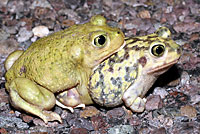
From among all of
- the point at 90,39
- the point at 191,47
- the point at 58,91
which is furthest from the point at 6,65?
the point at 191,47

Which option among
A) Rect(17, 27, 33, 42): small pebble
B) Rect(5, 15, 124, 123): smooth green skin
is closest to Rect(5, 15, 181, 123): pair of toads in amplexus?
Rect(5, 15, 124, 123): smooth green skin

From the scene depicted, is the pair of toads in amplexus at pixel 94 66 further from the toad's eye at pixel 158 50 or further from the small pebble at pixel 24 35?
the small pebble at pixel 24 35

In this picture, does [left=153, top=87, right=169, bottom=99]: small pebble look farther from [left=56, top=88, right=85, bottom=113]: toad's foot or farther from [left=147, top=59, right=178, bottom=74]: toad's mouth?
[left=56, top=88, right=85, bottom=113]: toad's foot

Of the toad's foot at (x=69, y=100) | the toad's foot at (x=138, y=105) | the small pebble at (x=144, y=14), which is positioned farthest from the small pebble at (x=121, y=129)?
the small pebble at (x=144, y=14)

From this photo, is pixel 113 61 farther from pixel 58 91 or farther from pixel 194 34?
pixel 194 34

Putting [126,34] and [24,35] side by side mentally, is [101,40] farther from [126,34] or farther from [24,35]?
[24,35]

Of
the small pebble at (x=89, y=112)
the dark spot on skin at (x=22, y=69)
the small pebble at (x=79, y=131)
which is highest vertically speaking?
the dark spot on skin at (x=22, y=69)

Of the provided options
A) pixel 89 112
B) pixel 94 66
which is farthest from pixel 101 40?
pixel 89 112
